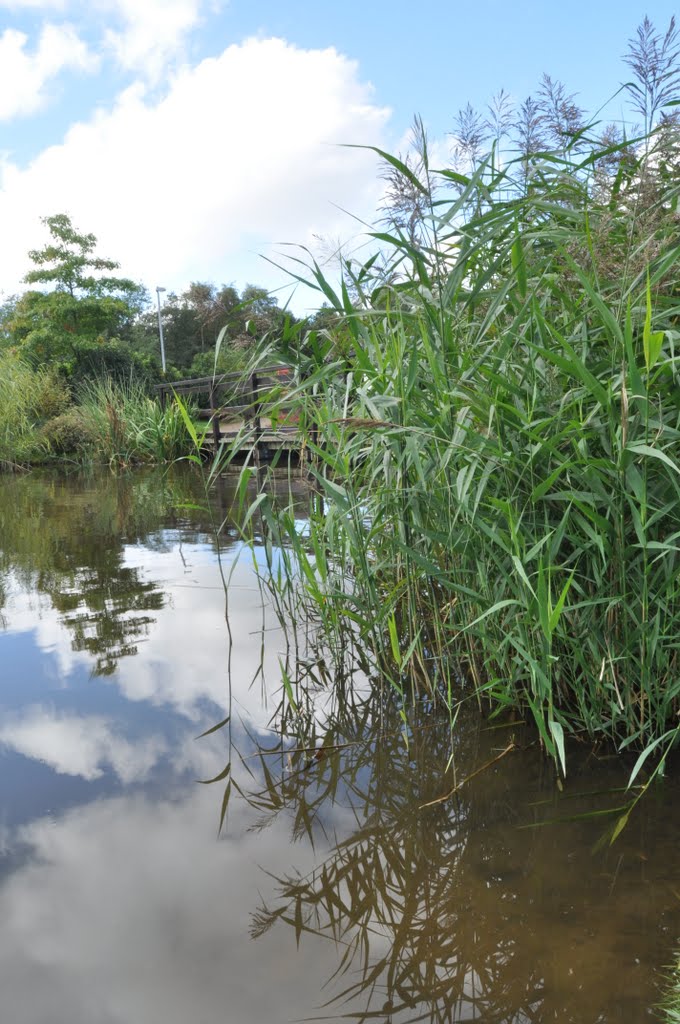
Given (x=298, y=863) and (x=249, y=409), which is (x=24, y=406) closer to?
(x=249, y=409)

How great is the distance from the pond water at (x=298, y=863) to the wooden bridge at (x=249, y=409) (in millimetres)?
865

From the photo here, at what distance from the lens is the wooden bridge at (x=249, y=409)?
7.81ft

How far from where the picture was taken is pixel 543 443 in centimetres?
175

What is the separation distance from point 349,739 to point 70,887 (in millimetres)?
865

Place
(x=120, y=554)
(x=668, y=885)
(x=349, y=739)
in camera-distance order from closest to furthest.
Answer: (x=668, y=885)
(x=349, y=739)
(x=120, y=554)

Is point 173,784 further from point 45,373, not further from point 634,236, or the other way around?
point 45,373

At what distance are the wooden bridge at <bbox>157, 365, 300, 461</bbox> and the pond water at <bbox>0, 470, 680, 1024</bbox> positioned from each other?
2.84ft

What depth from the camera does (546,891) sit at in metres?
1.50

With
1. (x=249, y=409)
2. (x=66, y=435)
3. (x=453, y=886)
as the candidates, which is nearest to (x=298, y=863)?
(x=453, y=886)

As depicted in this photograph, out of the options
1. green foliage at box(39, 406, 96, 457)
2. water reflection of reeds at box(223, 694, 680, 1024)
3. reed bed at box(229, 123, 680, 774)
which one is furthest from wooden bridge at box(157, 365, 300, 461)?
green foliage at box(39, 406, 96, 457)

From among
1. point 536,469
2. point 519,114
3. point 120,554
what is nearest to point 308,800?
point 536,469

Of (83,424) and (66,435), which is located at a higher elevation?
(83,424)

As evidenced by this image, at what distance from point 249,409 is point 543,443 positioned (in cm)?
793

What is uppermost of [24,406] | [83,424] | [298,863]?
[24,406]
